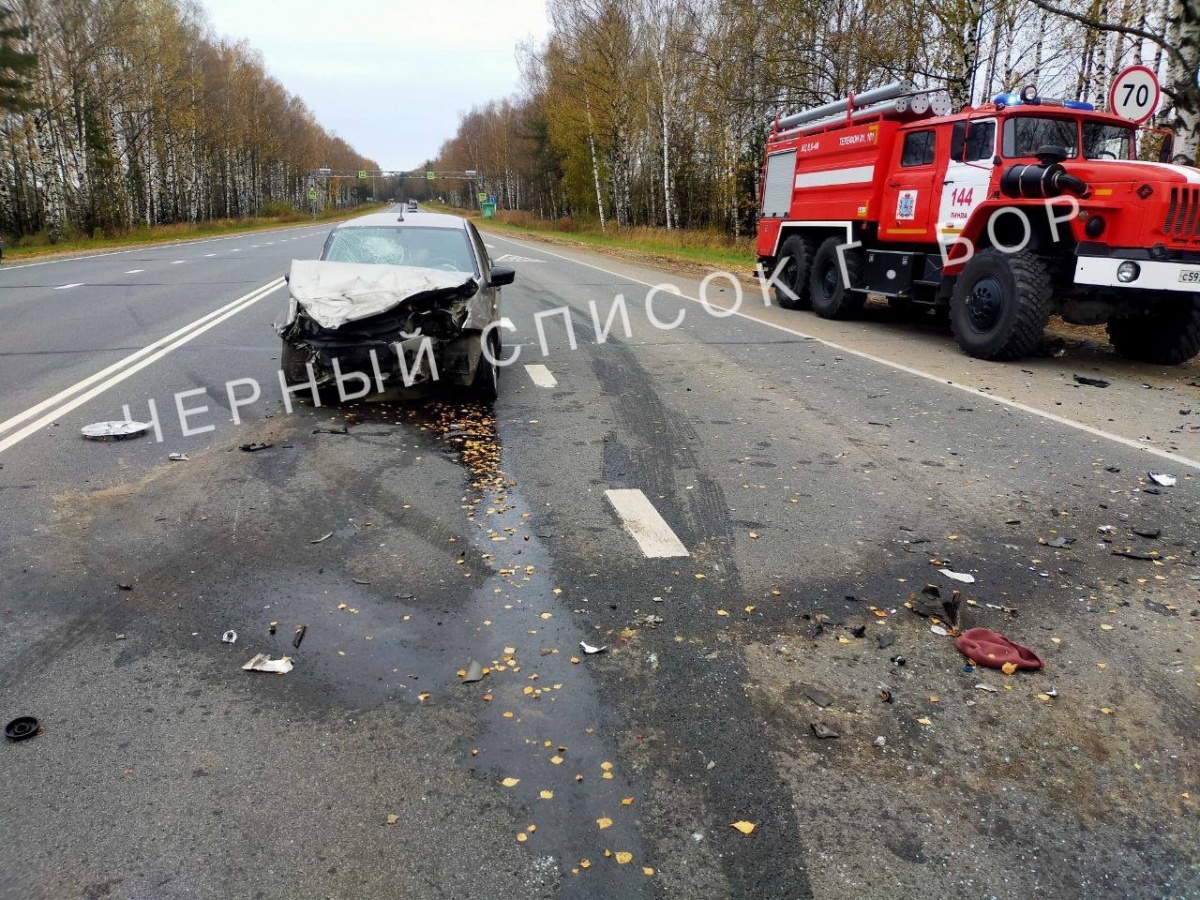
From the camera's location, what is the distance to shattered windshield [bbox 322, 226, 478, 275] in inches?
314

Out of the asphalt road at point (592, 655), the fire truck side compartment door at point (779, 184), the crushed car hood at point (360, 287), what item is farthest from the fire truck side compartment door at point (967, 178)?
the crushed car hood at point (360, 287)

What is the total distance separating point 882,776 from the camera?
9.08ft

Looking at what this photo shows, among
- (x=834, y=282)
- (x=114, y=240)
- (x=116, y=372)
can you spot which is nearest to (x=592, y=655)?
(x=116, y=372)

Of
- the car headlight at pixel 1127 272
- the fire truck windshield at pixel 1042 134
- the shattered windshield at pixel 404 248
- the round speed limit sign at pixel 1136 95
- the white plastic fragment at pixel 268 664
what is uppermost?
the round speed limit sign at pixel 1136 95

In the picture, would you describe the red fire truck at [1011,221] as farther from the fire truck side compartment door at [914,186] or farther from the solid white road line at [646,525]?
the solid white road line at [646,525]

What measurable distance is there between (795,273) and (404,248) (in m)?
8.94

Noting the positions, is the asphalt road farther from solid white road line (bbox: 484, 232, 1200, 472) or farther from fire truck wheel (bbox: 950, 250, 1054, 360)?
fire truck wheel (bbox: 950, 250, 1054, 360)

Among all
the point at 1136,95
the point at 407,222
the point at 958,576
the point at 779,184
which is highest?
the point at 1136,95

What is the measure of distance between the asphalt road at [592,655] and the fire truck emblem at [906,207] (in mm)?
5169

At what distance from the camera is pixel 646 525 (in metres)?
4.91

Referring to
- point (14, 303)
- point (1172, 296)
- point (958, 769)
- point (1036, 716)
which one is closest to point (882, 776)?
point (958, 769)

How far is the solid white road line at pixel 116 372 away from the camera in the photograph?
22.2 feet

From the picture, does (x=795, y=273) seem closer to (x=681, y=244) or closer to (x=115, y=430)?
(x=115, y=430)

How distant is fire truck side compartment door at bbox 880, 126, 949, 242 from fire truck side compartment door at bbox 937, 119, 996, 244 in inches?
7.6
